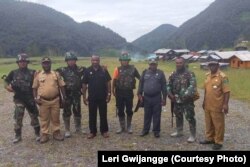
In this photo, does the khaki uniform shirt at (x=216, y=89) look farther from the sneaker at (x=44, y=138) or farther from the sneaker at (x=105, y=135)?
the sneaker at (x=44, y=138)

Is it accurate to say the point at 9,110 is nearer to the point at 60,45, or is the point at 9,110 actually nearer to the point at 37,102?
the point at 37,102

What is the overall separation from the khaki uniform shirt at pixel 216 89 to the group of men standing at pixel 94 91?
315 mm

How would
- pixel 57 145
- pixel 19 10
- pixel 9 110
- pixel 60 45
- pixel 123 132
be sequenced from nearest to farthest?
pixel 57 145, pixel 123 132, pixel 9 110, pixel 60 45, pixel 19 10

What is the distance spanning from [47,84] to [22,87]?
67 cm

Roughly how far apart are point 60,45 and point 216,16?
8091cm

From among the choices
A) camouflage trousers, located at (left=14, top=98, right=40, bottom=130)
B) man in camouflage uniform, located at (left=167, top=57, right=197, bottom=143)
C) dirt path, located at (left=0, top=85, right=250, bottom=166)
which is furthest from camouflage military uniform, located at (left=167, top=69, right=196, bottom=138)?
camouflage trousers, located at (left=14, top=98, right=40, bottom=130)

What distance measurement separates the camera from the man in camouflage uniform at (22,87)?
31.4 feet

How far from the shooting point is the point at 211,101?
28.6ft

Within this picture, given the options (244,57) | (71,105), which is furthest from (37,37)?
(71,105)

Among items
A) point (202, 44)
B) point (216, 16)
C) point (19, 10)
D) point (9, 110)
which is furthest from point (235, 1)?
point (9, 110)

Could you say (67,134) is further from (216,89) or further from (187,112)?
(216,89)

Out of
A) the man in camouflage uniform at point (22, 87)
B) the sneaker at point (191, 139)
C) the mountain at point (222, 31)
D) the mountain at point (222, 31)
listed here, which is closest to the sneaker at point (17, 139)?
the man in camouflage uniform at point (22, 87)

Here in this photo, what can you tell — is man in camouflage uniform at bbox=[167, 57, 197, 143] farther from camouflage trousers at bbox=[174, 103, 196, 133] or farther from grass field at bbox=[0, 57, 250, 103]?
grass field at bbox=[0, 57, 250, 103]

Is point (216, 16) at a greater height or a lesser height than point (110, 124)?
greater
